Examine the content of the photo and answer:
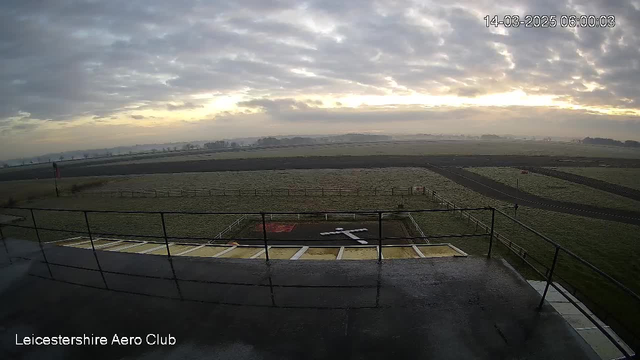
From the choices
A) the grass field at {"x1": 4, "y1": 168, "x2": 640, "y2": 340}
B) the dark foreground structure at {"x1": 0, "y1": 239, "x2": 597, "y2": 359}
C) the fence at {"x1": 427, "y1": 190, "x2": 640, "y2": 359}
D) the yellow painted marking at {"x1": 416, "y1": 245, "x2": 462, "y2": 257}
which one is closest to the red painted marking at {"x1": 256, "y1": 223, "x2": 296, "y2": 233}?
the grass field at {"x1": 4, "y1": 168, "x2": 640, "y2": 340}

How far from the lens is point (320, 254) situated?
862 centimetres

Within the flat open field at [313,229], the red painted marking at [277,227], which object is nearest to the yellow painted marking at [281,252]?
the flat open field at [313,229]

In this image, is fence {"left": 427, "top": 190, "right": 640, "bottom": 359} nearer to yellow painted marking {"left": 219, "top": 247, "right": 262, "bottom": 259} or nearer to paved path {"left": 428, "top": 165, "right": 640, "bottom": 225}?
yellow painted marking {"left": 219, "top": 247, "right": 262, "bottom": 259}

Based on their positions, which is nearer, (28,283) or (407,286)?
(407,286)

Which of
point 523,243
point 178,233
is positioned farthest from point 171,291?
point 523,243

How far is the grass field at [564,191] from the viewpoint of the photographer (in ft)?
92.3

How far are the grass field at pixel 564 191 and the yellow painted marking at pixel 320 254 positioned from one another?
33465 millimetres

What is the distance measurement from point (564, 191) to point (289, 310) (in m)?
42.9

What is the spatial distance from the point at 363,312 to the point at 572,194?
40.8 metres

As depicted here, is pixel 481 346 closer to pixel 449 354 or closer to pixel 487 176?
pixel 449 354

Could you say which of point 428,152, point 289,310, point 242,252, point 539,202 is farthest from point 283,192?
point 428,152

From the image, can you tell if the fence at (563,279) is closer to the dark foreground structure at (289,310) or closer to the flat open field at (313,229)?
the dark foreground structure at (289,310)

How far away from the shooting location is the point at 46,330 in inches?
157

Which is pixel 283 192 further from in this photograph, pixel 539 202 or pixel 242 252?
pixel 539 202
